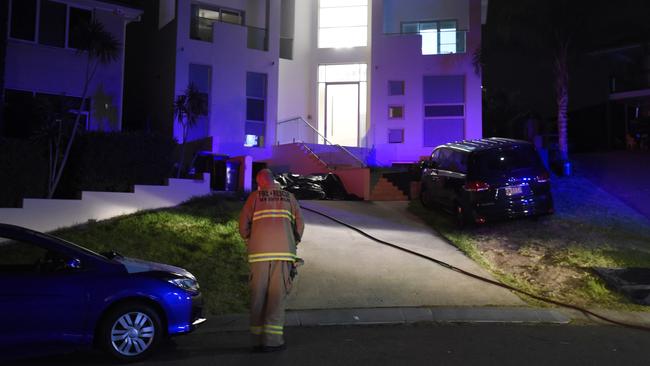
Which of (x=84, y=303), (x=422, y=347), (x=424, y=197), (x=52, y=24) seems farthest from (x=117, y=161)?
(x=422, y=347)

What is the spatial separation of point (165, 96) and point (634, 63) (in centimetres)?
2238

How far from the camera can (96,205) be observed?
35.2ft

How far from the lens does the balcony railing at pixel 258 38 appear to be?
68.2 feet

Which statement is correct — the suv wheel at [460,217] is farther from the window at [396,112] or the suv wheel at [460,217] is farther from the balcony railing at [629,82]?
the balcony railing at [629,82]

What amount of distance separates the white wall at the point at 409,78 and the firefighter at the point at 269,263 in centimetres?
1625

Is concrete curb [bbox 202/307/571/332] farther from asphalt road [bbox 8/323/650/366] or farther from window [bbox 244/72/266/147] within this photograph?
window [bbox 244/72/266/147]

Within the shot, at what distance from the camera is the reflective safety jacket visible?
18.2 feet

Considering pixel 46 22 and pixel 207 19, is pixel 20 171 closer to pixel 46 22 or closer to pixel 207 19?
pixel 46 22

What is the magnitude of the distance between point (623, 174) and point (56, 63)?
57.6 ft

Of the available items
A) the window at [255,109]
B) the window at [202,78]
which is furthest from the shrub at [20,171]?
the window at [255,109]

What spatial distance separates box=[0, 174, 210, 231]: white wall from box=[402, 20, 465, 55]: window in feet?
42.2

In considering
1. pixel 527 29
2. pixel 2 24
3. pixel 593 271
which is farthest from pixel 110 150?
pixel 527 29

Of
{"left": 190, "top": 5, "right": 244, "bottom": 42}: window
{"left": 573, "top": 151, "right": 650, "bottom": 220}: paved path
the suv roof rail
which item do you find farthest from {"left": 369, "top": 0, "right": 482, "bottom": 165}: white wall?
the suv roof rail

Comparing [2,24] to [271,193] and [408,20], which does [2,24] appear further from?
[408,20]
